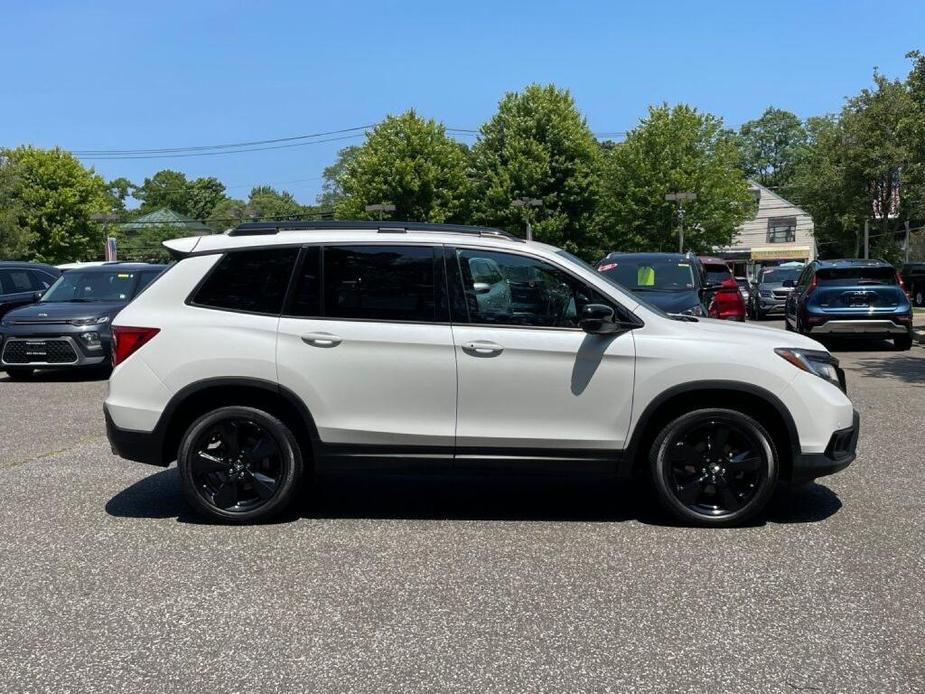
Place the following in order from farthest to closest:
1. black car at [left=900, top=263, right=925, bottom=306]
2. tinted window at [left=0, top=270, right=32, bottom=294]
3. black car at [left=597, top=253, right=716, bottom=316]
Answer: black car at [left=900, top=263, right=925, bottom=306] < tinted window at [left=0, top=270, right=32, bottom=294] < black car at [left=597, top=253, right=716, bottom=316]

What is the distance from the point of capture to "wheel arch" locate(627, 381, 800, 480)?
18.1ft

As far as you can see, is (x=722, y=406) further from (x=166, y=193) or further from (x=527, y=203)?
(x=166, y=193)

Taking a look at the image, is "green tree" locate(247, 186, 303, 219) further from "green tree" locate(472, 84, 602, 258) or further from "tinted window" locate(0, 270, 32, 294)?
"tinted window" locate(0, 270, 32, 294)

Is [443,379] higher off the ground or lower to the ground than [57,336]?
higher

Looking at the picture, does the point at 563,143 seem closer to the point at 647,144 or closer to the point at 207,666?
the point at 647,144

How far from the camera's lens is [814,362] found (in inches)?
225

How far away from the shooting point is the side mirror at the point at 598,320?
549cm

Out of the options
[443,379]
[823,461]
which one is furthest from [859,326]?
[443,379]

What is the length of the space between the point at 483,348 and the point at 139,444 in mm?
2168

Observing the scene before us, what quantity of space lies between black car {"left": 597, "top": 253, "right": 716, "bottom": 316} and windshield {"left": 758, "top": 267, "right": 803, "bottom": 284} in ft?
54.0

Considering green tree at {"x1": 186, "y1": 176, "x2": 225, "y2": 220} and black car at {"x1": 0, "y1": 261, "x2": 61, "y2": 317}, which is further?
green tree at {"x1": 186, "y1": 176, "x2": 225, "y2": 220}

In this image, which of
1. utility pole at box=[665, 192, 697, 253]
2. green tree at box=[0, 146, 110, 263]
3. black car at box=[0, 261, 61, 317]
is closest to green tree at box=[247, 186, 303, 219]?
green tree at box=[0, 146, 110, 263]

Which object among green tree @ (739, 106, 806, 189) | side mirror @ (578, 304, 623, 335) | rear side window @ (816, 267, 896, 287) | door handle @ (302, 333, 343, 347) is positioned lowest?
door handle @ (302, 333, 343, 347)

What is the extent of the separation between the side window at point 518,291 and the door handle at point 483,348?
0.15 metres
